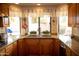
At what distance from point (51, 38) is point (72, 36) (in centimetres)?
22

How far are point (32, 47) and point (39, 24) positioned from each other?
232 millimetres

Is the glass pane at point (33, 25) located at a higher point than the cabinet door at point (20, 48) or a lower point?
higher

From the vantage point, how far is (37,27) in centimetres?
171

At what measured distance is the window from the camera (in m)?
1.70

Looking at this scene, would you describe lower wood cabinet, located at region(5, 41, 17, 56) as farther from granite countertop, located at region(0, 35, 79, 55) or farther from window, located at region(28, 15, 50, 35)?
window, located at region(28, 15, 50, 35)

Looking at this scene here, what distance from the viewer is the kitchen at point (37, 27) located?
5.51 feet

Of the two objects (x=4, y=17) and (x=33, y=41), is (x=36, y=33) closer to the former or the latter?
(x=33, y=41)

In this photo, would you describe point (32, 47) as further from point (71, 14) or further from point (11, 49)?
point (71, 14)

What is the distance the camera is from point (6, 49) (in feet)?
5.52

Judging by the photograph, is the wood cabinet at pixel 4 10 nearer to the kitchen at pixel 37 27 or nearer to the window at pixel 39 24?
the kitchen at pixel 37 27

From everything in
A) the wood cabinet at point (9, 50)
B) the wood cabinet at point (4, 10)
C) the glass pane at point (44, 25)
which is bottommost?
the wood cabinet at point (9, 50)

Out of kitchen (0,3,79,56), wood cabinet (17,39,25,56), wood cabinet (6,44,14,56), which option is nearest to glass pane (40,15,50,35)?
kitchen (0,3,79,56)

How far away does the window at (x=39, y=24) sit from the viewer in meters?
1.70

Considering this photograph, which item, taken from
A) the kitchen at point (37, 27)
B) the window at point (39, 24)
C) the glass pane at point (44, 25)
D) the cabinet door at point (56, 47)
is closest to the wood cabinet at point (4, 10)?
Result: the kitchen at point (37, 27)
